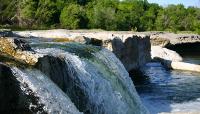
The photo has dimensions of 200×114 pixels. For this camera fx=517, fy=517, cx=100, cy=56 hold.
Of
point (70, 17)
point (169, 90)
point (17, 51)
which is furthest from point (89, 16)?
point (17, 51)

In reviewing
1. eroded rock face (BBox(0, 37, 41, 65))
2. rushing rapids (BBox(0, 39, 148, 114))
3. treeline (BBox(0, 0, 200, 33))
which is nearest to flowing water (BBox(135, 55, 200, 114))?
rushing rapids (BBox(0, 39, 148, 114))

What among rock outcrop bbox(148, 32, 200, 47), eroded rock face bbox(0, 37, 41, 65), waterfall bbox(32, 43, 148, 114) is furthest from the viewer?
rock outcrop bbox(148, 32, 200, 47)

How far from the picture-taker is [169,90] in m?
28.4

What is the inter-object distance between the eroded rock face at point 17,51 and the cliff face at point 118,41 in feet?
30.3

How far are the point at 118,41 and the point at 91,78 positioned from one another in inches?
442

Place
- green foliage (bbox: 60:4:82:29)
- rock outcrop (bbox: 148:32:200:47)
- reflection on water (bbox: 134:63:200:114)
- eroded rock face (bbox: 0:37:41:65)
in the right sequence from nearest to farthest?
eroded rock face (bbox: 0:37:41:65) < reflection on water (bbox: 134:63:200:114) < rock outcrop (bbox: 148:32:200:47) < green foliage (bbox: 60:4:82:29)

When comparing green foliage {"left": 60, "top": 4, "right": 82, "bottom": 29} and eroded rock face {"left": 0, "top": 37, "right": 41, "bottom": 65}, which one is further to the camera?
green foliage {"left": 60, "top": 4, "right": 82, "bottom": 29}

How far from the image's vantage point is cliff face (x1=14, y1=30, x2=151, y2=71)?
24.2 metres

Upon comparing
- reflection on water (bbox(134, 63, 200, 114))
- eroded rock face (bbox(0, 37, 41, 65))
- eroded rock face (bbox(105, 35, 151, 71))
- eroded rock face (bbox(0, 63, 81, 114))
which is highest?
eroded rock face (bbox(0, 37, 41, 65))

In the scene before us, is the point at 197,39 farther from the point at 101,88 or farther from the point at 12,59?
the point at 12,59

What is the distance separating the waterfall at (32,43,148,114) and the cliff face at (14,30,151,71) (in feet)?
11.9

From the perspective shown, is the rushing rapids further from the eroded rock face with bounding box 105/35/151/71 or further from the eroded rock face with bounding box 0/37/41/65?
the eroded rock face with bounding box 105/35/151/71

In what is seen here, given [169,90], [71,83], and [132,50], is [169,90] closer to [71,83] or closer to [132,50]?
[132,50]

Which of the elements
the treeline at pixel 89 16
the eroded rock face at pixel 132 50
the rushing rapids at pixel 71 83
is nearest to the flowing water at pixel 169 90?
the eroded rock face at pixel 132 50
